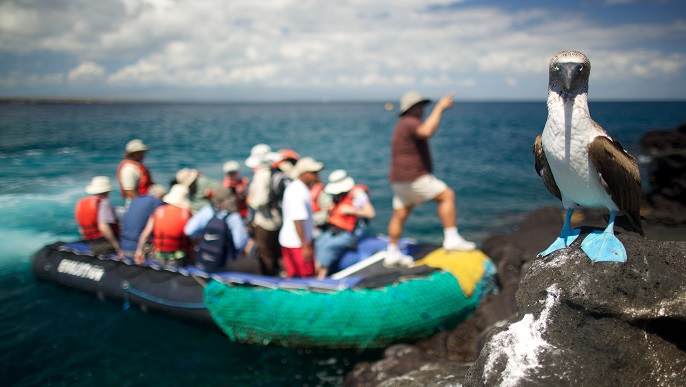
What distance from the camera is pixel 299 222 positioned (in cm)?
549

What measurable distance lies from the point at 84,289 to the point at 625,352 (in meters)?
6.77

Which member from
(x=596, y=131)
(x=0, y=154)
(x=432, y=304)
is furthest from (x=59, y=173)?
(x=596, y=131)

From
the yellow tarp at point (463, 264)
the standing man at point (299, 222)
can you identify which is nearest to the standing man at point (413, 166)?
the yellow tarp at point (463, 264)

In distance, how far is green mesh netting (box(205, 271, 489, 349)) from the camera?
211 inches

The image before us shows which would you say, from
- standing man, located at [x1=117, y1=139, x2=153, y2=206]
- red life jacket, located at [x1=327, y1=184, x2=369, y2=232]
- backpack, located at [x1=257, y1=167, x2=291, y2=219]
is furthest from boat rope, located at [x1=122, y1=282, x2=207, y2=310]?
red life jacket, located at [x1=327, y1=184, x2=369, y2=232]

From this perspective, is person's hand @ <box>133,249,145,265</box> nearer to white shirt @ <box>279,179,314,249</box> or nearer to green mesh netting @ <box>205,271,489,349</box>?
green mesh netting @ <box>205,271,489,349</box>

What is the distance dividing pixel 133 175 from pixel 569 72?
6551 millimetres

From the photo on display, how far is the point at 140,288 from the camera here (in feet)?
20.4

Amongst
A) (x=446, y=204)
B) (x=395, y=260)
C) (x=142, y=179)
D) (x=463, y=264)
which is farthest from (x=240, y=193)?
(x=463, y=264)

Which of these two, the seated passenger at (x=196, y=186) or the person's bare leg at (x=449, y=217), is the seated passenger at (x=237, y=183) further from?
the person's bare leg at (x=449, y=217)

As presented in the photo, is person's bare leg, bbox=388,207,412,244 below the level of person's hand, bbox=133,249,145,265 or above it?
above

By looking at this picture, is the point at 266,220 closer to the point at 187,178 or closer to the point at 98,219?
the point at 187,178

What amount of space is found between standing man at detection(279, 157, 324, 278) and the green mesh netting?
1.78ft

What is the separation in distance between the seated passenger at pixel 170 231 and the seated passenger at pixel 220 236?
15 centimetres
